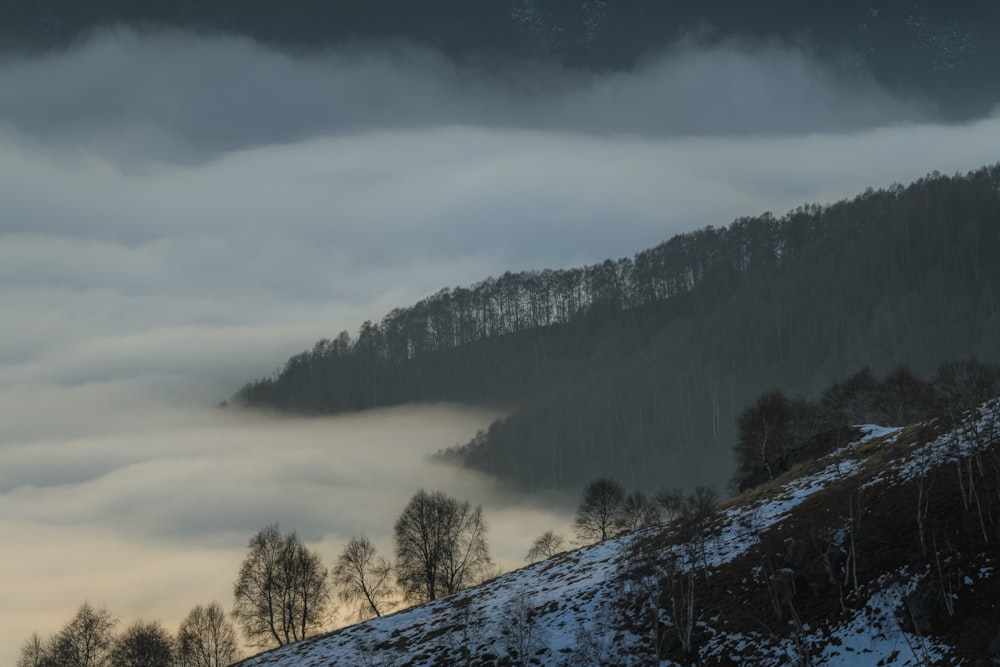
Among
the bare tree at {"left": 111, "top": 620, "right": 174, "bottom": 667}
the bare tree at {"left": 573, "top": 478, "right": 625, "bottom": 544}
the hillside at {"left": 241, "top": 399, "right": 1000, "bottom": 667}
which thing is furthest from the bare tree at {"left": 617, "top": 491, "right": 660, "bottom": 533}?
the bare tree at {"left": 111, "top": 620, "right": 174, "bottom": 667}

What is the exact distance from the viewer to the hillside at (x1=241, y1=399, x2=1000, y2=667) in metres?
57.2

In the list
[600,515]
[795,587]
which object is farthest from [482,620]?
[600,515]

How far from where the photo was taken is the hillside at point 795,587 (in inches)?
2250

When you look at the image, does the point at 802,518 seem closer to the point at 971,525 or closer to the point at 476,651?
the point at 971,525

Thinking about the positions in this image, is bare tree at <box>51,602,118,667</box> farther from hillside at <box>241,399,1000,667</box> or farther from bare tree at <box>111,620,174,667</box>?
hillside at <box>241,399,1000,667</box>

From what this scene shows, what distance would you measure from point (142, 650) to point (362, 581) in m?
27.8

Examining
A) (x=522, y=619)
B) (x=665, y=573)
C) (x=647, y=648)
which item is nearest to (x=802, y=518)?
(x=665, y=573)

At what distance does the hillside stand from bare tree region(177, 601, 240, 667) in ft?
132

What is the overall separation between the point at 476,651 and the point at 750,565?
809 inches

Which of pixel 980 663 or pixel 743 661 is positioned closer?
pixel 980 663

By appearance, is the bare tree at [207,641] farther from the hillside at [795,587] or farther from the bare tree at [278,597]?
the hillside at [795,587]

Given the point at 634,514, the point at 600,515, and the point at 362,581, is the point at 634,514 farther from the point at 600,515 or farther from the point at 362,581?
the point at 362,581

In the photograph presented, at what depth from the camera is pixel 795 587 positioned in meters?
65.8

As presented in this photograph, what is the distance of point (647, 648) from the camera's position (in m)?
66.4
